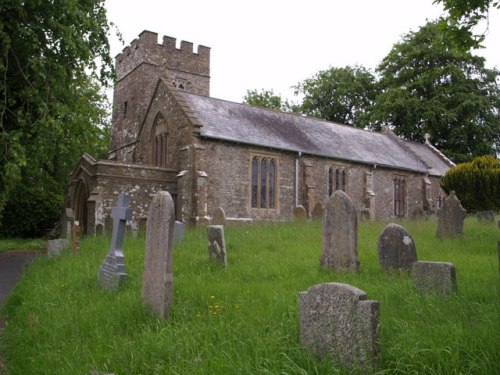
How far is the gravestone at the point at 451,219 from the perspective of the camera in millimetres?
10336

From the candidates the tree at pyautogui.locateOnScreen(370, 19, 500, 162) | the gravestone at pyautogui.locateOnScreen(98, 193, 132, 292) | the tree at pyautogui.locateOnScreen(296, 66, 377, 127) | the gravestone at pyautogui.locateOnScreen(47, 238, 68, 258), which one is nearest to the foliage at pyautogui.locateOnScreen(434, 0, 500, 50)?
the gravestone at pyautogui.locateOnScreen(98, 193, 132, 292)

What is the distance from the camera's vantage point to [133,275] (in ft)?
24.7

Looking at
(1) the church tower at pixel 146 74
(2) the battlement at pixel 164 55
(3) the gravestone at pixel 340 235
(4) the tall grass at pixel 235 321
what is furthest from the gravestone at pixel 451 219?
(2) the battlement at pixel 164 55

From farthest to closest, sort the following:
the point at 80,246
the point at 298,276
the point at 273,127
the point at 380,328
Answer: the point at 273,127 → the point at 80,246 → the point at 298,276 → the point at 380,328

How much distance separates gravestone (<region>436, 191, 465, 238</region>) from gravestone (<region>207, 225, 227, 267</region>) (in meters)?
5.18

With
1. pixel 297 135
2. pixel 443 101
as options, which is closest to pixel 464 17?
pixel 297 135

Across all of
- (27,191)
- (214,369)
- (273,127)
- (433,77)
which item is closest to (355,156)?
(273,127)

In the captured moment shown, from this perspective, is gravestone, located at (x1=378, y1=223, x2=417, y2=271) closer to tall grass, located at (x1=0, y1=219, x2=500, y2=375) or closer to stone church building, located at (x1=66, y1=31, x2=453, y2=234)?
tall grass, located at (x1=0, y1=219, x2=500, y2=375)

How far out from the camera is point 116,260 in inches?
287

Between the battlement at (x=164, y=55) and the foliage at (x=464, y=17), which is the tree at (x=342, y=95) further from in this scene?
the foliage at (x=464, y=17)

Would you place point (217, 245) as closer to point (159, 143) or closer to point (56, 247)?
point (56, 247)

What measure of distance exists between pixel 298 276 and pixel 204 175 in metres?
12.6

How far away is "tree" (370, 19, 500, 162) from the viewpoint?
3491 cm

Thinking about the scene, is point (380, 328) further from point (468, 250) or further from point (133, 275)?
point (468, 250)
